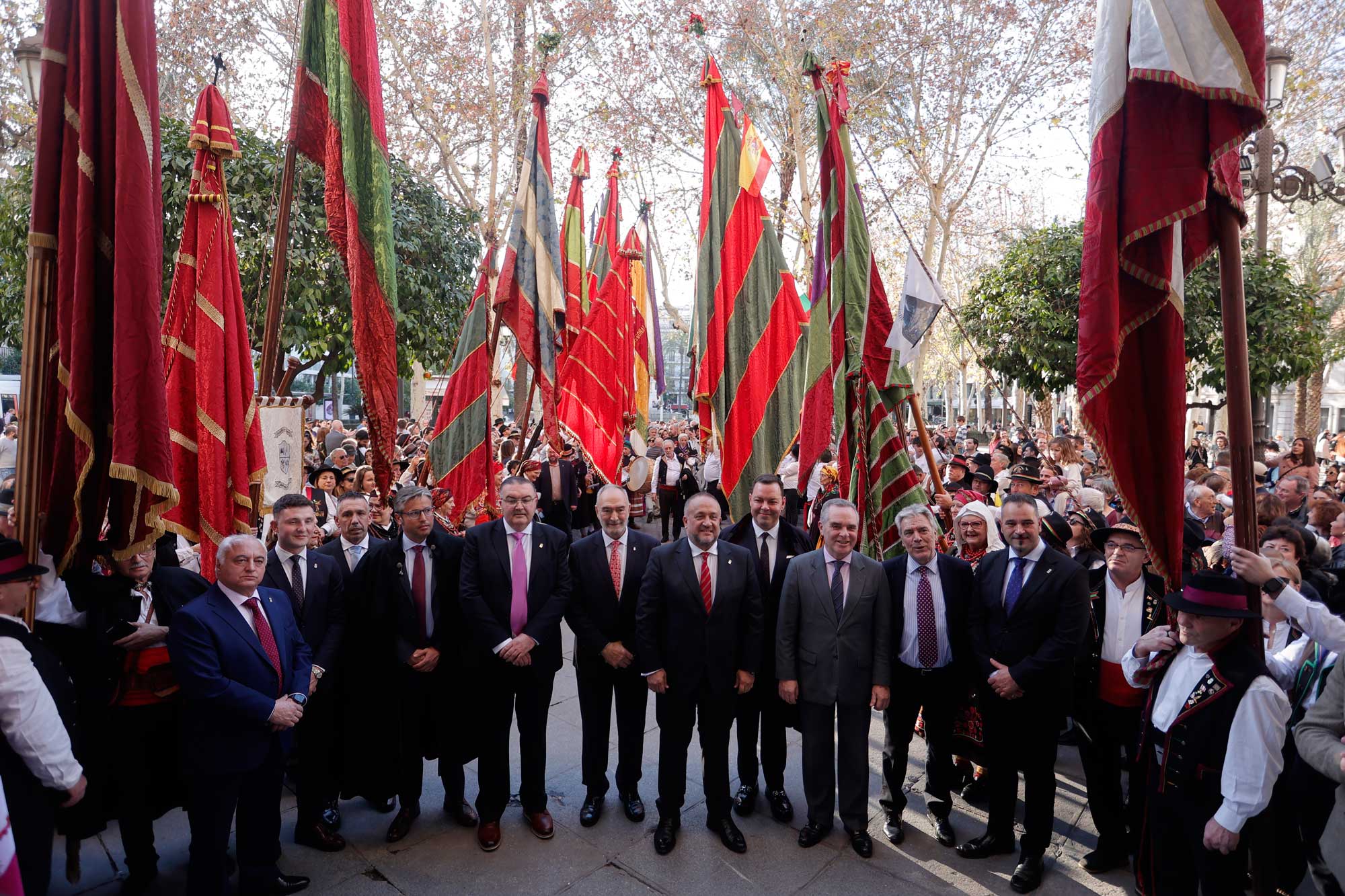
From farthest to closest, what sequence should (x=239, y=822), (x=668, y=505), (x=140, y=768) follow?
(x=668, y=505), (x=239, y=822), (x=140, y=768)

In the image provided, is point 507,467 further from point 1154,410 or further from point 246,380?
point 1154,410

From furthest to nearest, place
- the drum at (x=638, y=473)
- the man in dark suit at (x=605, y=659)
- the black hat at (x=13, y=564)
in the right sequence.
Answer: the drum at (x=638, y=473) < the man in dark suit at (x=605, y=659) < the black hat at (x=13, y=564)

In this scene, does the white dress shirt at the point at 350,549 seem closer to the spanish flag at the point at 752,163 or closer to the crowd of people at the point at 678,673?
the crowd of people at the point at 678,673

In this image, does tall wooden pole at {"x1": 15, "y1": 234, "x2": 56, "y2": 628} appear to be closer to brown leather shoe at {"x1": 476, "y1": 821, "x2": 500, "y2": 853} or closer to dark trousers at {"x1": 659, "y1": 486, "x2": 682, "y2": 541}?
brown leather shoe at {"x1": 476, "y1": 821, "x2": 500, "y2": 853}

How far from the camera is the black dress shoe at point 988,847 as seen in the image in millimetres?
4508

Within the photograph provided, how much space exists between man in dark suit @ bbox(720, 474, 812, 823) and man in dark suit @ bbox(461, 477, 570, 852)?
3.84ft

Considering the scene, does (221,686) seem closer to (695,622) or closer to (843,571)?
(695,622)

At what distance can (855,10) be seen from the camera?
1628 centimetres

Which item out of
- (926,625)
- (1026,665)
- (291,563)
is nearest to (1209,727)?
(1026,665)

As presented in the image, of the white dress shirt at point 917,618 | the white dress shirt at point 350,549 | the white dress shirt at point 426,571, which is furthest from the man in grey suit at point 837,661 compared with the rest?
the white dress shirt at point 350,549

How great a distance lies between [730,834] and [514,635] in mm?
1669

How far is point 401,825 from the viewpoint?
4727mm

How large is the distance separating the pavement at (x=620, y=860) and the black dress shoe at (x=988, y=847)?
4cm

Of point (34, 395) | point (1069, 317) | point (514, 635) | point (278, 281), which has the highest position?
point (1069, 317)
